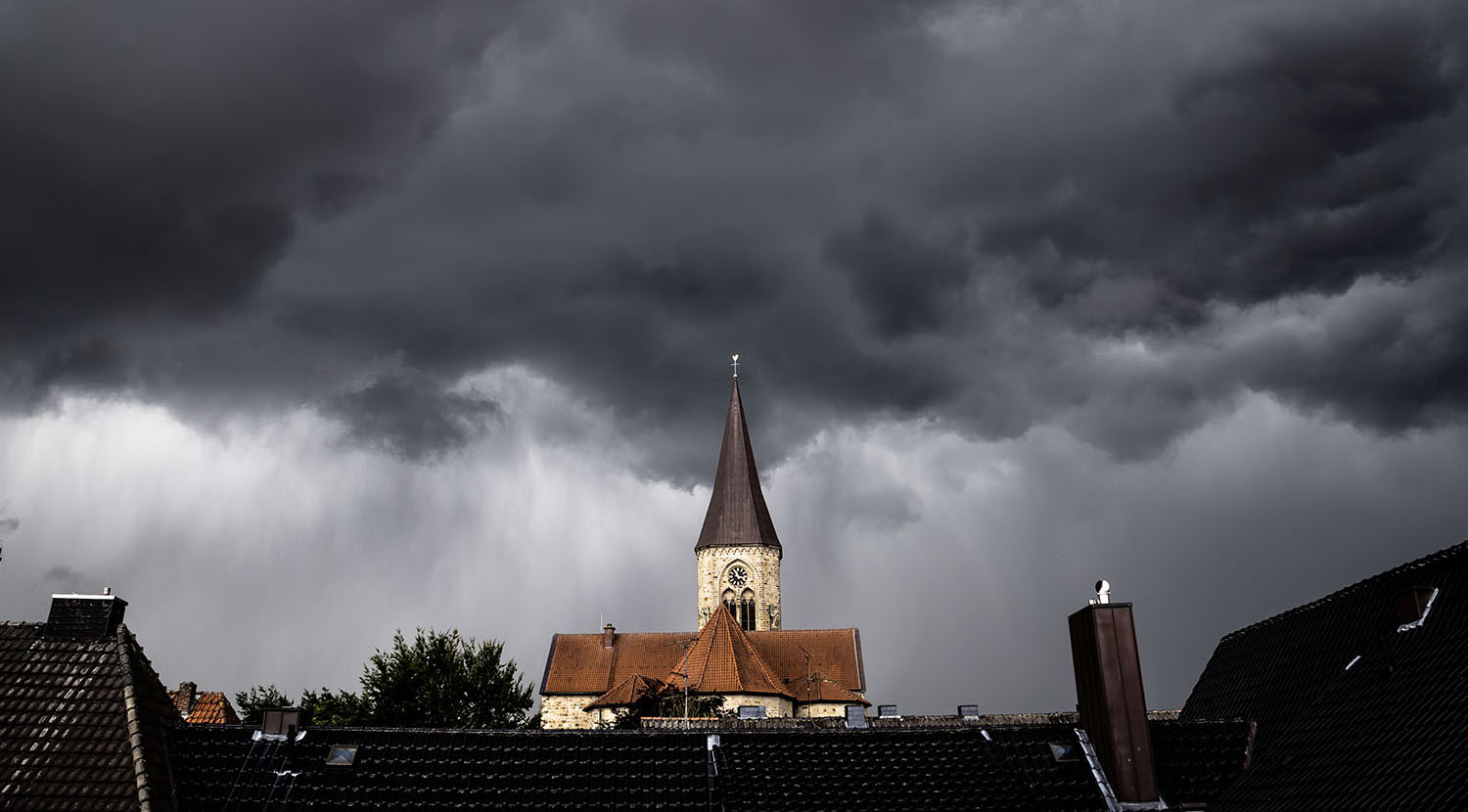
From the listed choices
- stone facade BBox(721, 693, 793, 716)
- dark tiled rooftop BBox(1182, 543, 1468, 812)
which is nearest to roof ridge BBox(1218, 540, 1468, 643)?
dark tiled rooftop BBox(1182, 543, 1468, 812)

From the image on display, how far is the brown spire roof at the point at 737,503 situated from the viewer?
75.8 meters

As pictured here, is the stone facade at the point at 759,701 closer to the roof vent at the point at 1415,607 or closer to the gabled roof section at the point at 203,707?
the gabled roof section at the point at 203,707

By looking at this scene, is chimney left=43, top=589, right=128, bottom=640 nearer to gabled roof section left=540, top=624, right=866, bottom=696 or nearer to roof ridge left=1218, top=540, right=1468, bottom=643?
roof ridge left=1218, top=540, right=1468, bottom=643

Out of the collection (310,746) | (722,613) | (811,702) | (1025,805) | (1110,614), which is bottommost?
(1025,805)

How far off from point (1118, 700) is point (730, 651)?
41.4m

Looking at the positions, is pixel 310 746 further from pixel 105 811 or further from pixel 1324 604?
pixel 1324 604

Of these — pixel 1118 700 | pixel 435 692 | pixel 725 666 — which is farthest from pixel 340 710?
pixel 1118 700

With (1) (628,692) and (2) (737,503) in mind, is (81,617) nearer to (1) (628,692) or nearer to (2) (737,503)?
(1) (628,692)

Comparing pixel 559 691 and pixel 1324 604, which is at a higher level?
A: pixel 559 691

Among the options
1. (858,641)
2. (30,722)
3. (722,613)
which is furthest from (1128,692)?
(858,641)

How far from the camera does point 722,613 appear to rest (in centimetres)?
6159

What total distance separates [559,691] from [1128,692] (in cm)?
5118

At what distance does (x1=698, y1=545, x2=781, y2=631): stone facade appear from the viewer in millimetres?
74812

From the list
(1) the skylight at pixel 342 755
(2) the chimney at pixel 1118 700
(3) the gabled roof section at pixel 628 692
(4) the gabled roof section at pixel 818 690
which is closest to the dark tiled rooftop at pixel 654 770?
(1) the skylight at pixel 342 755
